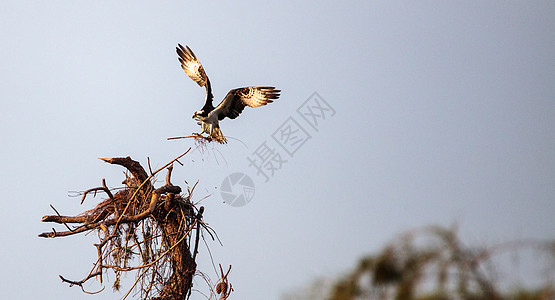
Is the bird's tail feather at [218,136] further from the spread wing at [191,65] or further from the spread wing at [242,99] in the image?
the spread wing at [191,65]

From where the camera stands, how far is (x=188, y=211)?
17.6 feet

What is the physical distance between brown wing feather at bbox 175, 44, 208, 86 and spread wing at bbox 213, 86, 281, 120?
0.52 metres

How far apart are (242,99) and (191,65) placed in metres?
0.96

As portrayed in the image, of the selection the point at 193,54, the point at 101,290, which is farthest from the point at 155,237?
the point at 193,54

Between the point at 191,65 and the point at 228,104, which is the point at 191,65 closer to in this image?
the point at 191,65

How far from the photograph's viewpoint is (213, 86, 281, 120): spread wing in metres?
5.88

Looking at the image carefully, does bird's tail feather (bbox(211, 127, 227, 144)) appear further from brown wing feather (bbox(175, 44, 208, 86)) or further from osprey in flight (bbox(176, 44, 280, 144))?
brown wing feather (bbox(175, 44, 208, 86))

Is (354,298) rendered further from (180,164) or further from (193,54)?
(193,54)

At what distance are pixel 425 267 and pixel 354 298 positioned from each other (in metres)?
0.27

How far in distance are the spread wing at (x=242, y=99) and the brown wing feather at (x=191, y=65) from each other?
1.72ft

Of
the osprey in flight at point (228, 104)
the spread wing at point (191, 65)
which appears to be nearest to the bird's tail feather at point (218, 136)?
the osprey in flight at point (228, 104)

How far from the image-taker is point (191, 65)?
6.60m

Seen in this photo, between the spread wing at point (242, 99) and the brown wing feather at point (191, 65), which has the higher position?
the brown wing feather at point (191, 65)

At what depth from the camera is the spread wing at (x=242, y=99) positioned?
588cm
